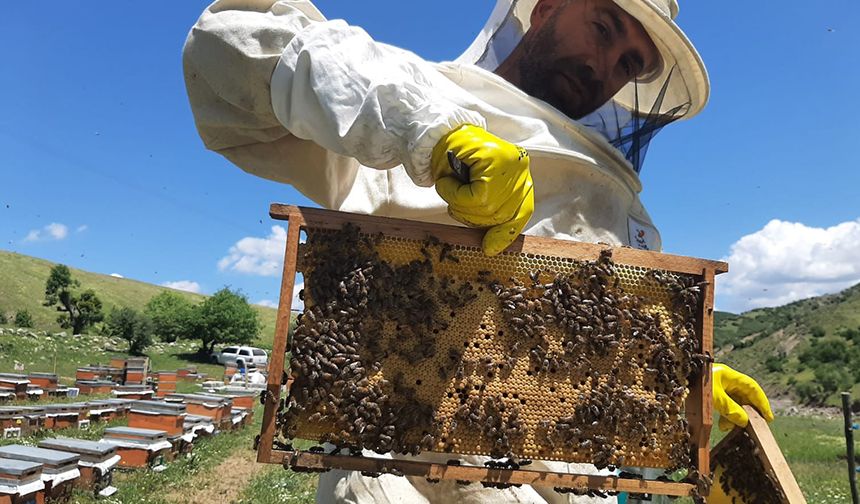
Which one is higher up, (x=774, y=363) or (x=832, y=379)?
(x=774, y=363)

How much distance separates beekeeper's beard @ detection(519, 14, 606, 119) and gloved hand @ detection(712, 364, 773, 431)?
135 cm

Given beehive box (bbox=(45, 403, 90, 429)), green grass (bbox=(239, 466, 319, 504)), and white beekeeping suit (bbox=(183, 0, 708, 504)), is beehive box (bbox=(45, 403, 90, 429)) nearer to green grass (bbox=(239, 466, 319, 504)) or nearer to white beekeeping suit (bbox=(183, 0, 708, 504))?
green grass (bbox=(239, 466, 319, 504))

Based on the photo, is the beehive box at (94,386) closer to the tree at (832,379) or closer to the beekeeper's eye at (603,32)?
the beekeeper's eye at (603,32)

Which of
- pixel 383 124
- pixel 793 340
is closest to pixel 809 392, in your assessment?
pixel 793 340

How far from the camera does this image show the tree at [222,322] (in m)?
42.0

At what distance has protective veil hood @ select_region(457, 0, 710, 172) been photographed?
276 centimetres

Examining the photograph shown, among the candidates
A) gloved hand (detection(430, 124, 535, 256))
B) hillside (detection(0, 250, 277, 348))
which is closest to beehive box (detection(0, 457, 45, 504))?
gloved hand (detection(430, 124, 535, 256))

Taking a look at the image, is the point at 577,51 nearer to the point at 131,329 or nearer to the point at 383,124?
the point at 383,124

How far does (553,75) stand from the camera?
2809mm

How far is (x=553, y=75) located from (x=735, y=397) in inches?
66.4

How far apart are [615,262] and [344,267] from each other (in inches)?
34.5

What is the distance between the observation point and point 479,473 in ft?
5.79

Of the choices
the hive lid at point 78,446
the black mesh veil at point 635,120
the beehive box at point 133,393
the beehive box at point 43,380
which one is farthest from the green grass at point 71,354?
the black mesh veil at point 635,120

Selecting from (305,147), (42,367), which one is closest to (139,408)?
(305,147)
